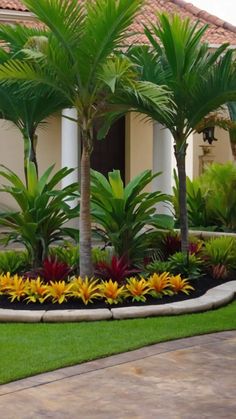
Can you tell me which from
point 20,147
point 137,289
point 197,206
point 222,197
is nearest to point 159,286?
point 137,289

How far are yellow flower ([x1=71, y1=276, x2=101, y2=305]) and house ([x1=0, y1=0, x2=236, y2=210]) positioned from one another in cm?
553

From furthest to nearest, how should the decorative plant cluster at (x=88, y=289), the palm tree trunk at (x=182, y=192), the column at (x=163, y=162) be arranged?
the column at (x=163, y=162), the palm tree trunk at (x=182, y=192), the decorative plant cluster at (x=88, y=289)

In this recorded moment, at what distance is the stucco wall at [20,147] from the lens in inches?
639

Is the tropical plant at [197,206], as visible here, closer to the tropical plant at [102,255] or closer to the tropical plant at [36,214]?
the tropical plant at [102,255]

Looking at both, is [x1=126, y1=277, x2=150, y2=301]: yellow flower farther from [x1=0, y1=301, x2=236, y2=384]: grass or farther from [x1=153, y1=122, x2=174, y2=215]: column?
[x1=153, y1=122, x2=174, y2=215]: column

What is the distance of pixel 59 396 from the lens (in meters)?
5.10

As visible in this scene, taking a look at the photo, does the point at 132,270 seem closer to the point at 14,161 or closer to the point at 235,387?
the point at 235,387

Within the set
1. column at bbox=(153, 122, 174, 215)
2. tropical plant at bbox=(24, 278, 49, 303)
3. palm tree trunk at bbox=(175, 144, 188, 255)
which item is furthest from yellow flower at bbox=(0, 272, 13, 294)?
column at bbox=(153, 122, 174, 215)

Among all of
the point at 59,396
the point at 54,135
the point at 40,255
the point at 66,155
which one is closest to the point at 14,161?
the point at 54,135

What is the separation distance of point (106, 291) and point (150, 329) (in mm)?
1124

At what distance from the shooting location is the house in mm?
13680

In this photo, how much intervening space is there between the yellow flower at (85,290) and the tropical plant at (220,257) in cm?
215

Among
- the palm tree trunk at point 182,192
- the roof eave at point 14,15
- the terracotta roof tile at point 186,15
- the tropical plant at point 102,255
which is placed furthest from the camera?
the terracotta roof tile at point 186,15

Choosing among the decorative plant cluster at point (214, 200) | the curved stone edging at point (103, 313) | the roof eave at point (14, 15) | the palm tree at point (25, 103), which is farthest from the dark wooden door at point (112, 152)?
A: the curved stone edging at point (103, 313)
